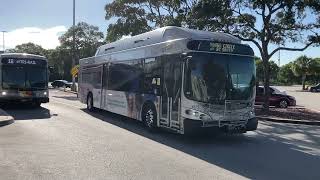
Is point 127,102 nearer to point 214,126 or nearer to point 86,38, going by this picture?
point 214,126

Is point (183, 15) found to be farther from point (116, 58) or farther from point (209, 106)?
point (209, 106)

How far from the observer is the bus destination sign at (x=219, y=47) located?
13.0m

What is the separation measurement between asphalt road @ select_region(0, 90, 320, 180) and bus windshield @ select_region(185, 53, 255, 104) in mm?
1330

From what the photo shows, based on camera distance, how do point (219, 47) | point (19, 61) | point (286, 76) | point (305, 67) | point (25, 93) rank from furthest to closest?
point (286, 76), point (305, 67), point (19, 61), point (25, 93), point (219, 47)

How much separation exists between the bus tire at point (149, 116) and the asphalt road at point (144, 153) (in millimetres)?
337

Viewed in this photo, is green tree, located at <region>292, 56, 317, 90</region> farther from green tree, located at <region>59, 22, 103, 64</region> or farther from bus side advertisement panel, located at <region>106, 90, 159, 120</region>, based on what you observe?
bus side advertisement panel, located at <region>106, 90, 159, 120</region>

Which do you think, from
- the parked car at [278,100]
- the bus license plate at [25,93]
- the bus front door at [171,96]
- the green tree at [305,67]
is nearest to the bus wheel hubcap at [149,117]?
the bus front door at [171,96]

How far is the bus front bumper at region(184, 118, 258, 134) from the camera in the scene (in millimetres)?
12742

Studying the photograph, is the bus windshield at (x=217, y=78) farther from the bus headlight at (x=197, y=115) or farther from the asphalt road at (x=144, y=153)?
the asphalt road at (x=144, y=153)

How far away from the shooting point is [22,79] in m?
23.0

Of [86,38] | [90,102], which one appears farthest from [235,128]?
[86,38]

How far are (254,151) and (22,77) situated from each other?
14.3 m

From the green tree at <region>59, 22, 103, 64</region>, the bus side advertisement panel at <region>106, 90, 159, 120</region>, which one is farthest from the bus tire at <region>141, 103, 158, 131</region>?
the green tree at <region>59, 22, 103, 64</region>

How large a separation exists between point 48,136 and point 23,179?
5639mm
